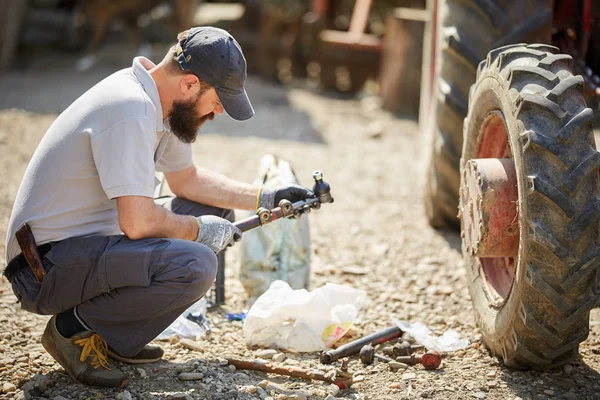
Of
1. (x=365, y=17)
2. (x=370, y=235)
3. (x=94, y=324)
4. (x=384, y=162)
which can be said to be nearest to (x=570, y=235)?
(x=94, y=324)

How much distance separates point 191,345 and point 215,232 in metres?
0.65

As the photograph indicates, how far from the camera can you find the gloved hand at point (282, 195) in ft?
13.2

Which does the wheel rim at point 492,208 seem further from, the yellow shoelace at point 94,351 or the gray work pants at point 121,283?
the yellow shoelace at point 94,351

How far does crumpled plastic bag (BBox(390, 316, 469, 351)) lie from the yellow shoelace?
1492mm

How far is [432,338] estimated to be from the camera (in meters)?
3.99

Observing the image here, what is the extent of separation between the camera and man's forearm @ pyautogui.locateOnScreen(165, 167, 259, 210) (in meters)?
4.11

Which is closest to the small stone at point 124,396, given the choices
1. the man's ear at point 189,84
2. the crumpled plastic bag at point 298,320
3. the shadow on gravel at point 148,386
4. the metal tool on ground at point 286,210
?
the shadow on gravel at point 148,386

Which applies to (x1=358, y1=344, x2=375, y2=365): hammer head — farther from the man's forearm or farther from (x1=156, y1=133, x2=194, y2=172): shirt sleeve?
(x1=156, y1=133, x2=194, y2=172): shirt sleeve

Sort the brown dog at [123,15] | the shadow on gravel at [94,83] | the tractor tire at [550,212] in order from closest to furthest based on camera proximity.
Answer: the tractor tire at [550,212], the shadow on gravel at [94,83], the brown dog at [123,15]

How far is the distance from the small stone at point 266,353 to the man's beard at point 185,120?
109 centimetres

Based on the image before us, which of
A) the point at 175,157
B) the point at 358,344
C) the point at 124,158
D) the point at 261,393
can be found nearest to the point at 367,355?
the point at 358,344

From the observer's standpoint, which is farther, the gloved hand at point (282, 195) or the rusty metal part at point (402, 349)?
the gloved hand at point (282, 195)

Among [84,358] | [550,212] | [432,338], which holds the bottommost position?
[432,338]

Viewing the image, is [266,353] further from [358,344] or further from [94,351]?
[94,351]
